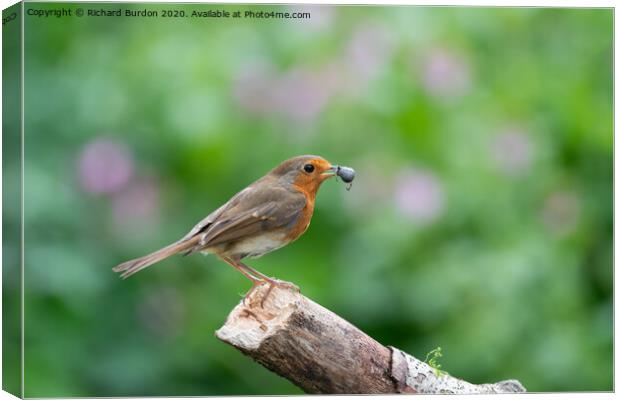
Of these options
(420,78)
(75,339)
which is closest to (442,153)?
(420,78)

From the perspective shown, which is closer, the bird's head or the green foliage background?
the bird's head

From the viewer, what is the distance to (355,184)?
4.75 meters

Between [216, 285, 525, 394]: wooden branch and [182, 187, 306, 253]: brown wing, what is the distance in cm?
21

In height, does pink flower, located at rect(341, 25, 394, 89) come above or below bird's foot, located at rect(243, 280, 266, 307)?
above

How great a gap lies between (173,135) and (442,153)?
122 centimetres

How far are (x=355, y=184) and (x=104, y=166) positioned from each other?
111cm

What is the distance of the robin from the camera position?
12.1ft

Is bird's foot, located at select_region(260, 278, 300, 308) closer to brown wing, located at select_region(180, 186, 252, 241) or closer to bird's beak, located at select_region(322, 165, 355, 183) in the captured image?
brown wing, located at select_region(180, 186, 252, 241)

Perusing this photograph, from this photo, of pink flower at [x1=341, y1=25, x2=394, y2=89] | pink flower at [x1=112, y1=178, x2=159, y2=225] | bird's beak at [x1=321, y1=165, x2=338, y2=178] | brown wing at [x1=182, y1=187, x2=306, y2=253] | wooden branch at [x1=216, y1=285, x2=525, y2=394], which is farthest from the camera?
pink flower at [x1=341, y1=25, x2=394, y2=89]

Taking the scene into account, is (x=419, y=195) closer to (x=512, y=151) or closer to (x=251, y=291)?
(x=512, y=151)

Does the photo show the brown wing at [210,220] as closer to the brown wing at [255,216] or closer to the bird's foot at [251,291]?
the brown wing at [255,216]

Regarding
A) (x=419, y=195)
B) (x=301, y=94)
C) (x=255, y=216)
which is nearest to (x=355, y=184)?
(x=419, y=195)

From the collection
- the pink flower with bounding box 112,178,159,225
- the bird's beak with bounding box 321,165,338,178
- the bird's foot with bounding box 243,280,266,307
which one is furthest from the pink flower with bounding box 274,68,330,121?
the bird's foot with bounding box 243,280,266,307

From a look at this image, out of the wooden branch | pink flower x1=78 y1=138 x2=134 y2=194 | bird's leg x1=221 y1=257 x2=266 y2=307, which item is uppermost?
pink flower x1=78 y1=138 x2=134 y2=194
